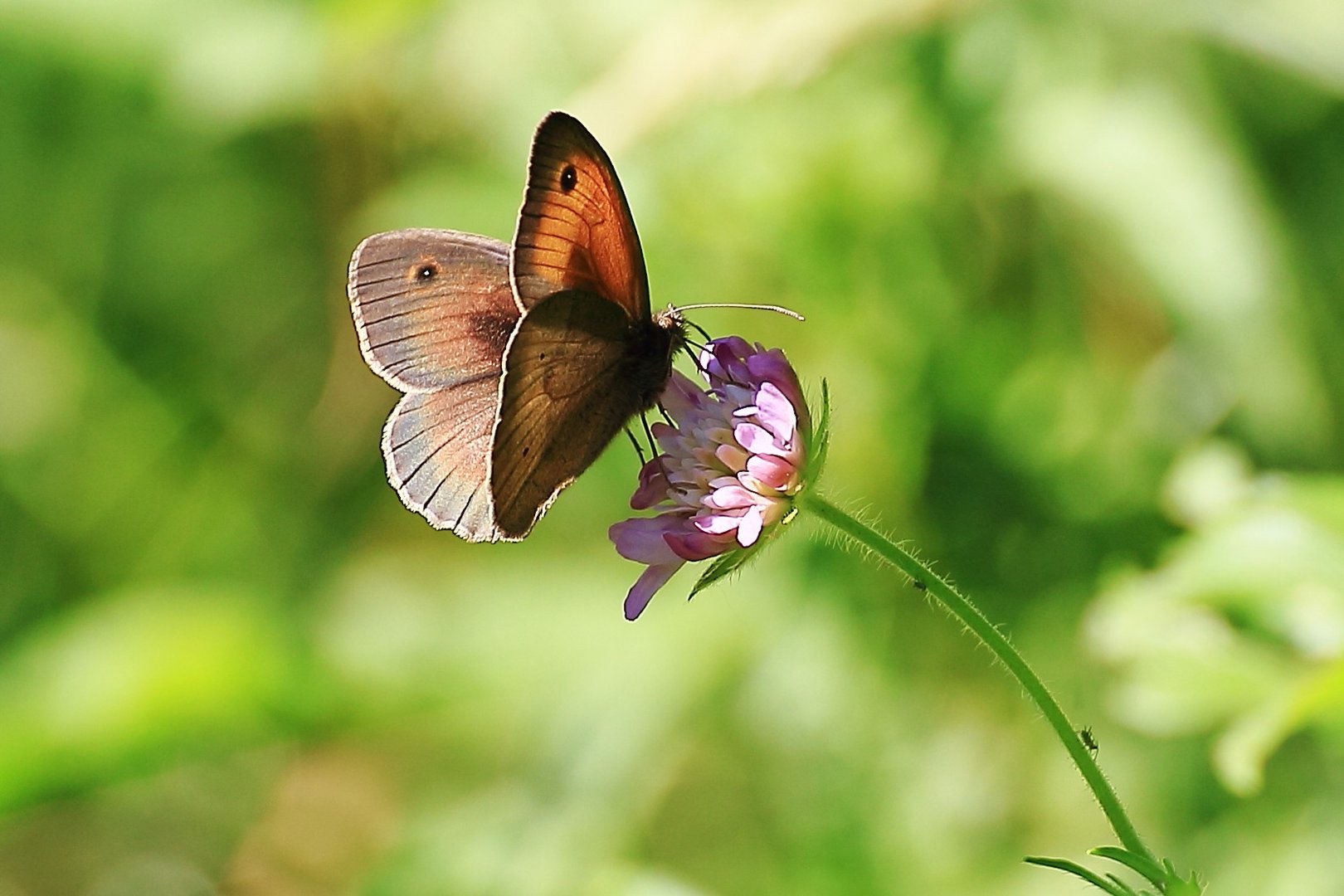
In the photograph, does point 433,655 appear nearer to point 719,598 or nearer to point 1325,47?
point 719,598

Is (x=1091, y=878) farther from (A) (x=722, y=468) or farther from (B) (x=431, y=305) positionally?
(B) (x=431, y=305)

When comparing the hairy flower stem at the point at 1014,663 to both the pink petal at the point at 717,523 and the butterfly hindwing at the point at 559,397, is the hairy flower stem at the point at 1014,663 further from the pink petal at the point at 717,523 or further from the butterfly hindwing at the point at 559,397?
the butterfly hindwing at the point at 559,397

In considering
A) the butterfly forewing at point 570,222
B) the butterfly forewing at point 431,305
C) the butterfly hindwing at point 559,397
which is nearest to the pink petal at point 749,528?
the butterfly hindwing at point 559,397

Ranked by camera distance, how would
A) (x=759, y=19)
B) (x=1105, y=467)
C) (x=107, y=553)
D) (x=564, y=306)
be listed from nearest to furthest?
(x=564, y=306), (x=759, y=19), (x=1105, y=467), (x=107, y=553)

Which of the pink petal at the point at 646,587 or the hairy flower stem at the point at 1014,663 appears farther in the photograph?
the pink petal at the point at 646,587

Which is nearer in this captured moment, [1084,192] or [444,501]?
[444,501]

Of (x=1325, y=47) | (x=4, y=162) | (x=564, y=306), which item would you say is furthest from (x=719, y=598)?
(x=4, y=162)

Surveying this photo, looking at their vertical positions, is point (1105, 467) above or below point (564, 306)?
above

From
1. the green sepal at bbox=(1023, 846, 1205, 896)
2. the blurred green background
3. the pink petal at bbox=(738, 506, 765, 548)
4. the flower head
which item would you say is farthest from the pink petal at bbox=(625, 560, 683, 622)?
the blurred green background
